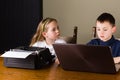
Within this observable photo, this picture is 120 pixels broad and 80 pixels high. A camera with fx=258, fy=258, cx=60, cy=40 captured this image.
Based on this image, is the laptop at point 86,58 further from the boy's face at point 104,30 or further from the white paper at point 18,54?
the boy's face at point 104,30

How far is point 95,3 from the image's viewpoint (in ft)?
11.6

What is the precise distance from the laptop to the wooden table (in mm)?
36

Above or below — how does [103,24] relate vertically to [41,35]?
above

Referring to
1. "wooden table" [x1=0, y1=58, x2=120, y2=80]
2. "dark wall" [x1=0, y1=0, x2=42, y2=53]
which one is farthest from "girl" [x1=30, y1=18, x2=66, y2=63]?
"dark wall" [x1=0, y1=0, x2=42, y2=53]

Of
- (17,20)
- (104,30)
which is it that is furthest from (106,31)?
(17,20)

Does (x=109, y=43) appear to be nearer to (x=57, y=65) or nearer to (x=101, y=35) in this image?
(x=101, y=35)

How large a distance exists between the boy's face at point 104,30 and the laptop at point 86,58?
1.28 ft

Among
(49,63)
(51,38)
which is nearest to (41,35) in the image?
(51,38)

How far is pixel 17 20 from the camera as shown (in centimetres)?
373

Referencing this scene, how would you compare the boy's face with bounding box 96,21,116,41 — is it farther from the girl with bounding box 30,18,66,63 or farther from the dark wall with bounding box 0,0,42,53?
the dark wall with bounding box 0,0,42,53

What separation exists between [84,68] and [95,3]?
2.08m

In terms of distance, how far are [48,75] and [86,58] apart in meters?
0.25

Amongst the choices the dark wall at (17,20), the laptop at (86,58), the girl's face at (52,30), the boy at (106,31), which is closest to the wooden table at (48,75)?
the laptop at (86,58)

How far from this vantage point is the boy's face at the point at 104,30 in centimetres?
198
